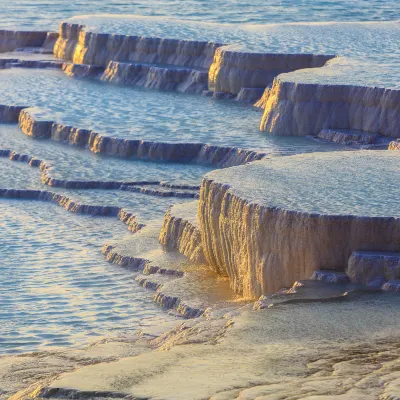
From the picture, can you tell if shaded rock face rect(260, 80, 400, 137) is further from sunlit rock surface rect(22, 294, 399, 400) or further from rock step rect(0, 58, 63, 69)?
rock step rect(0, 58, 63, 69)

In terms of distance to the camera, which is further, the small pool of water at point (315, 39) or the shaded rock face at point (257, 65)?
the shaded rock face at point (257, 65)

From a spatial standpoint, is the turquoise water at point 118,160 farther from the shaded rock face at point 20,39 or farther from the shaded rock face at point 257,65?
the shaded rock face at point 20,39

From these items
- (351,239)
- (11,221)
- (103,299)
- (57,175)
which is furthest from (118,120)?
(351,239)

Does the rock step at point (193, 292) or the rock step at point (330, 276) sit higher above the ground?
the rock step at point (330, 276)

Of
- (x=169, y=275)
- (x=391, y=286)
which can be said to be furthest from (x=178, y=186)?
→ (x=391, y=286)

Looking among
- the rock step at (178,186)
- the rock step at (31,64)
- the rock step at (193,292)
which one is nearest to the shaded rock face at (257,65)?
the rock step at (31,64)
